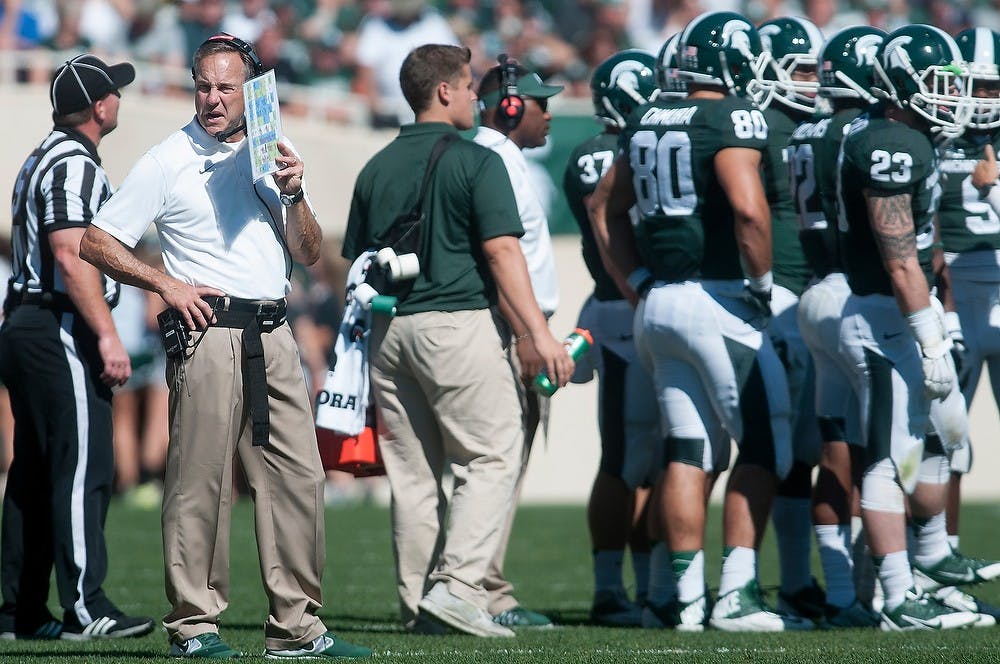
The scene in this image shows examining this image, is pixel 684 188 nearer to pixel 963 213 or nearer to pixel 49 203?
pixel 963 213

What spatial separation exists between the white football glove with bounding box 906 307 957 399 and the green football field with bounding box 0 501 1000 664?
0.93 meters

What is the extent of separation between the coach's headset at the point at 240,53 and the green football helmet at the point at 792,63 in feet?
8.41

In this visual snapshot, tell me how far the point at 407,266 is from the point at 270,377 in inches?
40.4

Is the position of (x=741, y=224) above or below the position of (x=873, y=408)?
above

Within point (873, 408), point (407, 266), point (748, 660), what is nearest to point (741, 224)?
point (873, 408)

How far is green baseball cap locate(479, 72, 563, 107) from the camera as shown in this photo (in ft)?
24.0

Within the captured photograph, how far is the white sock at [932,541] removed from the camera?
6.71 m

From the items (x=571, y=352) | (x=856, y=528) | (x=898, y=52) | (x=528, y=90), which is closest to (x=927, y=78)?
(x=898, y=52)

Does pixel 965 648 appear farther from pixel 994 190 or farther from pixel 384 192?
pixel 384 192

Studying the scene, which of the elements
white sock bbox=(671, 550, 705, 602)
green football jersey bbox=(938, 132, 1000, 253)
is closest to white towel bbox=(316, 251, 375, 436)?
white sock bbox=(671, 550, 705, 602)

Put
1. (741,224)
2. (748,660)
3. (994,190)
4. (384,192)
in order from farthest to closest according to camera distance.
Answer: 1. (994,190)
2. (384,192)
3. (741,224)
4. (748,660)

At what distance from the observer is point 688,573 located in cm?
642

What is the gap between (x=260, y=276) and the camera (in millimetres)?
5469

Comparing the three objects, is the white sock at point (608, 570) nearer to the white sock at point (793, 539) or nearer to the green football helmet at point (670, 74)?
the white sock at point (793, 539)
